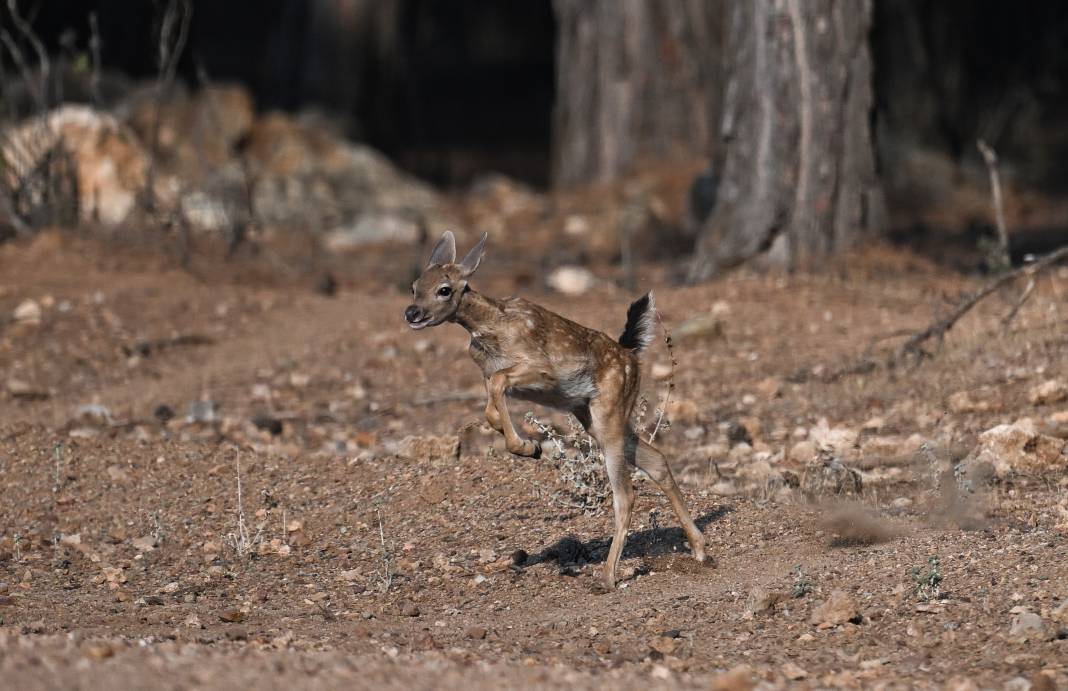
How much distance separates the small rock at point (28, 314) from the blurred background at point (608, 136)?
1643 millimetres

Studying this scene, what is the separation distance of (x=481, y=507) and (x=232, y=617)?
72.7 inches

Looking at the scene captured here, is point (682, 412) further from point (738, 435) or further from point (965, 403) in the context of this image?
point (965, 403)

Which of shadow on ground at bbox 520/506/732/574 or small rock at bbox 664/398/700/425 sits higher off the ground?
shadow on ground at bbox 520/506/732/574

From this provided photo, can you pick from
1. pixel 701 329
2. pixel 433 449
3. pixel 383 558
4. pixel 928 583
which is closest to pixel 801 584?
pixel 928 583

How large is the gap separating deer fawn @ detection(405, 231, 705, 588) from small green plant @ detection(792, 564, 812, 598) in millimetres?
645

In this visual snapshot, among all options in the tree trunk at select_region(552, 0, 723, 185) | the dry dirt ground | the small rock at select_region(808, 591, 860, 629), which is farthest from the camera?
the tree trunk at select_region(552, 0, 723, 185)

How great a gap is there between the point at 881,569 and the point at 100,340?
24.8 ft

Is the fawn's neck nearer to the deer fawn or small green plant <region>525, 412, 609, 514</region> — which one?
the deer fawn

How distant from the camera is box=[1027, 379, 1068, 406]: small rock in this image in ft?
32.0

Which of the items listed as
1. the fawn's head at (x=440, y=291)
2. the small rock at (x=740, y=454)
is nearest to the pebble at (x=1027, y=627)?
the fawn's head at (x=440, y=291)

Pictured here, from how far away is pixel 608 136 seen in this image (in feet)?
62.4

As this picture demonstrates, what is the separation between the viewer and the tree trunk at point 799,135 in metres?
13.2

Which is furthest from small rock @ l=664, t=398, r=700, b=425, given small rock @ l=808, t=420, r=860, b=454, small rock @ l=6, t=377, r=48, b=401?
small rock @ l=6, t=377, r=48, b=401

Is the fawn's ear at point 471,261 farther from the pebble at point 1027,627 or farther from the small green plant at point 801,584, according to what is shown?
the pebble at point 1027,627
